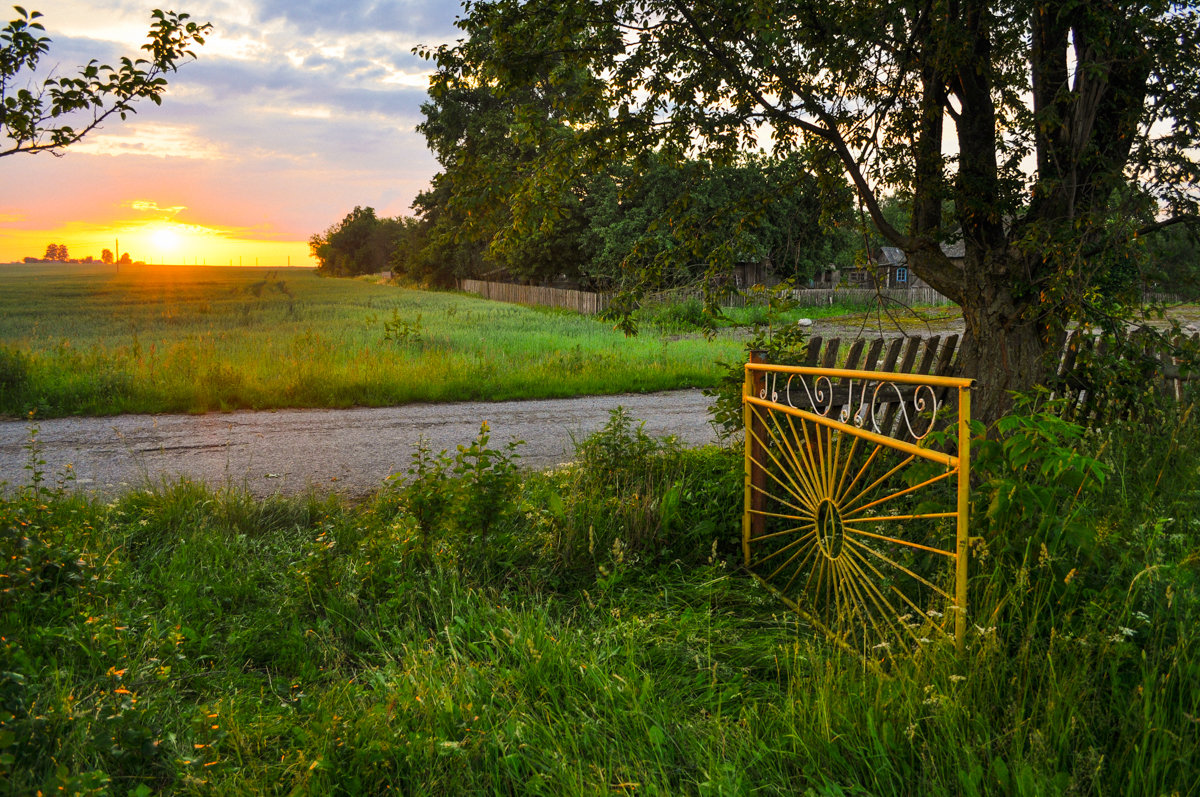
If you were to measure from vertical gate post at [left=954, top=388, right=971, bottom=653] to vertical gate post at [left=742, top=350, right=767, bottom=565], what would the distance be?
198 cm

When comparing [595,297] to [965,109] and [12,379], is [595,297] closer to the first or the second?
[12,379]

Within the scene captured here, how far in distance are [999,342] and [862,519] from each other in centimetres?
309

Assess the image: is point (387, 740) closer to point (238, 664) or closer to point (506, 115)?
point (238, 664)

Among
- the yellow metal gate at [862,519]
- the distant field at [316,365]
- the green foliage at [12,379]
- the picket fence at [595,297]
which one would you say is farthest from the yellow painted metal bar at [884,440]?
the picket fence at [595,297]

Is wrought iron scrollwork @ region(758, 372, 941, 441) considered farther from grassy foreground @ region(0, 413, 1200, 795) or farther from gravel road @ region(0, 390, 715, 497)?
gravel road @ region(0, 390, 715, 497)

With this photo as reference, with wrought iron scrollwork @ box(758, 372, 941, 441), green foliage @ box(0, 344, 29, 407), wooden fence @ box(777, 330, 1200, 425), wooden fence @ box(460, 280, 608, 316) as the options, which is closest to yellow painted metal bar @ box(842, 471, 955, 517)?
wrought iron scrollwork @ box(758, 372, 941, 441)

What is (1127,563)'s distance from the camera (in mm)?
2875

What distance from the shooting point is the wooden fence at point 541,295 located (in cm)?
3297

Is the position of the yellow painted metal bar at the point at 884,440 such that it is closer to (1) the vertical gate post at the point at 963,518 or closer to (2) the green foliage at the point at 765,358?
(1) the vertical gate post at the point at 963,518

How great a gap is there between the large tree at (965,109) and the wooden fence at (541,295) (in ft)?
75.4

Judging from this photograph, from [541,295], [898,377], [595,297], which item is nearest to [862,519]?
[898,377]

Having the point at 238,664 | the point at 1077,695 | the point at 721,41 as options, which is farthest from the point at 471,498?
the point at 721,41

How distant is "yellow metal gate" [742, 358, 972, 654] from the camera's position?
9.39 feet

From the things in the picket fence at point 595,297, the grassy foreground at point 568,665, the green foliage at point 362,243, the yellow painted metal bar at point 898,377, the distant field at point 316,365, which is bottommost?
the grassy foreground at point 568,665
